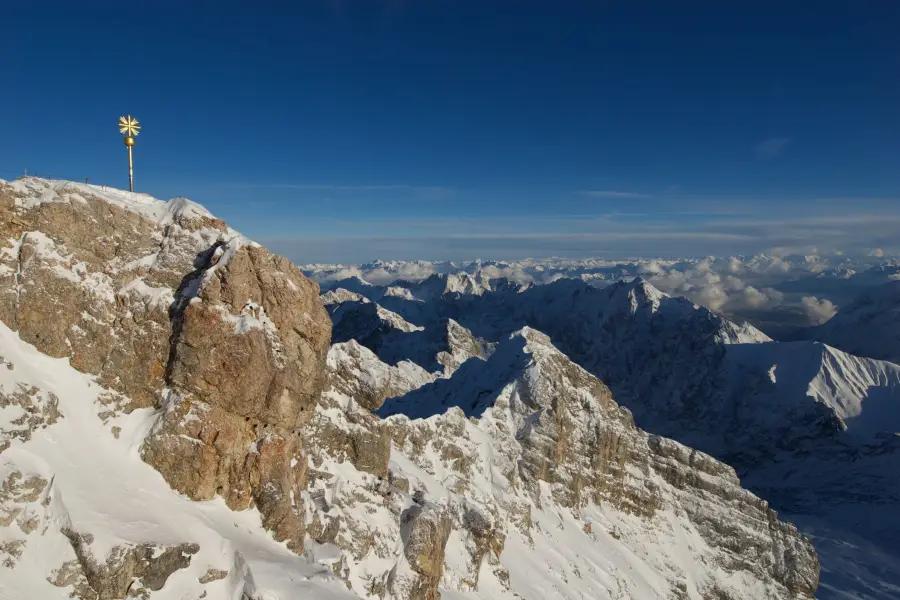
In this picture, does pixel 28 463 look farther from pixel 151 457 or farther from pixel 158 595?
pixel 158 595

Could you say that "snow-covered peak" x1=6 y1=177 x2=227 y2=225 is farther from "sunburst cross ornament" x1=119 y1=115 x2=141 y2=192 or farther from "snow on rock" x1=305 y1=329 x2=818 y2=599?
"snow on rock" x1=305 y1=329 x2=818 y2=599

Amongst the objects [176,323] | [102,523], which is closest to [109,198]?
[176,323]

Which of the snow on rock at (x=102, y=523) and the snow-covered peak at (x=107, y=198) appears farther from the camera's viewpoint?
the snow-covered peak at (x=107, y=198)

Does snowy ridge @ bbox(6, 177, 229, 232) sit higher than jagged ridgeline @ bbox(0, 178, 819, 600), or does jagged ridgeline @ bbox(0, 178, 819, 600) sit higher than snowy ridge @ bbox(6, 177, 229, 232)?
snowy ridge @ bbox(6, 177, 229, 232)

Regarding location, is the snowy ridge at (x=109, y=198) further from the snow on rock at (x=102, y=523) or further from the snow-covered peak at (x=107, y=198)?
the snow on rock at (x=102, y=523)

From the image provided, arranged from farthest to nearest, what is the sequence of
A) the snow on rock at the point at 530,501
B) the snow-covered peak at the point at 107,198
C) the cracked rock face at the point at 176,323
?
the snow on rock at the point at 530,501 → the snow-covered peak at the point at 107,198 → the cracked rock face at the point at 176,323

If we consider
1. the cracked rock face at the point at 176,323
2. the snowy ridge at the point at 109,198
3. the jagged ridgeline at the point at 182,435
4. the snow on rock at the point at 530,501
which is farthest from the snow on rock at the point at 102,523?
the snowy ridge at the point at 109,198

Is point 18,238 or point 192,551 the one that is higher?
point 18,238

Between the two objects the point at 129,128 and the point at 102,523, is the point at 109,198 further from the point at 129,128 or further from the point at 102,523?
the point at 102,523

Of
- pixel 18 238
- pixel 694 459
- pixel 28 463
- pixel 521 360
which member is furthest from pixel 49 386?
pixel 694 459

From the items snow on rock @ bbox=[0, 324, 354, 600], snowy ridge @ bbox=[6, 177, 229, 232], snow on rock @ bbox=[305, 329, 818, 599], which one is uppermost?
snowy ridge @ bbox=[6, 177, 229, 232]

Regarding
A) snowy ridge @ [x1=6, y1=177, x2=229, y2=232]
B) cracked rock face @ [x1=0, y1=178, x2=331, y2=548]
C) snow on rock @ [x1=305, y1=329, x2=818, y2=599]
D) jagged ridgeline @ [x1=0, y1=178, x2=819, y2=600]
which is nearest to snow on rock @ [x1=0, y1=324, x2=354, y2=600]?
jagged ridgeline @ [x1=0, y1=178, x2=819, y2=600]
